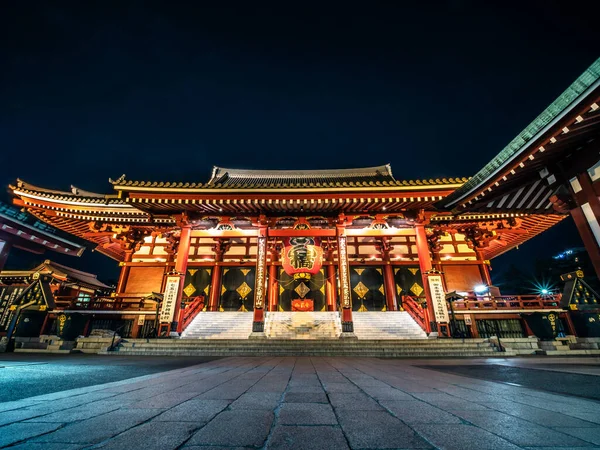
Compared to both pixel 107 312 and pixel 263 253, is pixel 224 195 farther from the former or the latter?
pixel 107 312

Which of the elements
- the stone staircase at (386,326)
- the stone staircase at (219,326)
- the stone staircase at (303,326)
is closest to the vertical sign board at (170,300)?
the stone staircase at (219,326)

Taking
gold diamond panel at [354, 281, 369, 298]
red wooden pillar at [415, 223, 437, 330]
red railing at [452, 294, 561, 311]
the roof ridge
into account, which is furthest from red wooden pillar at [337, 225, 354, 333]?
the roof ridge

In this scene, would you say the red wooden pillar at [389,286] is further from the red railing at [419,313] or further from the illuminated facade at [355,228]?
the red railing at [419,313]

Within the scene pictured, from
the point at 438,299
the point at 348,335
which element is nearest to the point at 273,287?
the point at 348,335

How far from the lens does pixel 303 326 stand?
10.9 m

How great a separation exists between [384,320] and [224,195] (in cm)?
880

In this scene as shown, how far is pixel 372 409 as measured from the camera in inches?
67.4

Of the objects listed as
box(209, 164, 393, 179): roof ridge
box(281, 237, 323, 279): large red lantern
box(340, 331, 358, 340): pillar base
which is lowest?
box(340, 331, 358, 340): pillar base

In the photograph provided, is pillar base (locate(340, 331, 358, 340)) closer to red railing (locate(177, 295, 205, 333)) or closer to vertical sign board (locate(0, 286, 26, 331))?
red railing (locate(177, 295, 205, 333))

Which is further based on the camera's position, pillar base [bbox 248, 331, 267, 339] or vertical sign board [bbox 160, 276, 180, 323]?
vertical sign board [bbox 160, 276, 180, 323]

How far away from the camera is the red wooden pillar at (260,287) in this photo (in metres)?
10.0

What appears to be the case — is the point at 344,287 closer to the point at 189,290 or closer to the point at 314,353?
the point at 314,353

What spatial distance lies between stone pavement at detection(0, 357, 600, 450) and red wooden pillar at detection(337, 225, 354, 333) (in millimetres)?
7852

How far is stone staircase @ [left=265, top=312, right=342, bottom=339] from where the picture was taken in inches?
398
